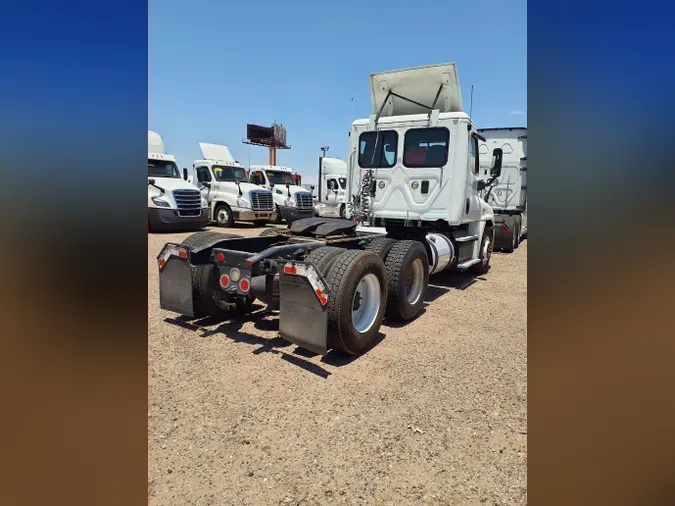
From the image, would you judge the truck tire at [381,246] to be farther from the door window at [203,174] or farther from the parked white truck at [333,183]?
the parked white truck at [333,183]

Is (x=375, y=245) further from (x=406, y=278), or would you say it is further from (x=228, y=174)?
(x=228, y=174)

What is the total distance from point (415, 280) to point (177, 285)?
317cm

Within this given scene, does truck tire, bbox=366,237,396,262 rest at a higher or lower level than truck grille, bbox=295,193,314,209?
lower

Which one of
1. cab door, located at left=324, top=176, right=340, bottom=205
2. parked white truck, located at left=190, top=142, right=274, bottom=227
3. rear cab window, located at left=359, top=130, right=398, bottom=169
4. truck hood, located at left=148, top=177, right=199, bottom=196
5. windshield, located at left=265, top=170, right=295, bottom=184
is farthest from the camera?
cab door, located at left=324, top=176, right=340, bottom=205

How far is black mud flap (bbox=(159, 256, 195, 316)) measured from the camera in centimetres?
472

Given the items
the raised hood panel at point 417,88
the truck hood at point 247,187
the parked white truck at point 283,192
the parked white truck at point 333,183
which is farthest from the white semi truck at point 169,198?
the raised hood panel at point 417,88

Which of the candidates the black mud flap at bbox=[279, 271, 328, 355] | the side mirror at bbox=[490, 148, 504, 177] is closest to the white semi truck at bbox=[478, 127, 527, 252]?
the side mirror at bbox=[490, 148, 504, 177]

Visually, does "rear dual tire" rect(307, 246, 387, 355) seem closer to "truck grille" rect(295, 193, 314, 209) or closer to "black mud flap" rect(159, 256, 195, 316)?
"black mud flap" rect(159, 256, 195, 316)

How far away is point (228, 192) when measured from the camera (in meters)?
17.0

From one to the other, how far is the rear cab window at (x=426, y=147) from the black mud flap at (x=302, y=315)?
3870 mm

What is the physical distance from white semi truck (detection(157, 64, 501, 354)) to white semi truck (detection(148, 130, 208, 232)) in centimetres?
872
